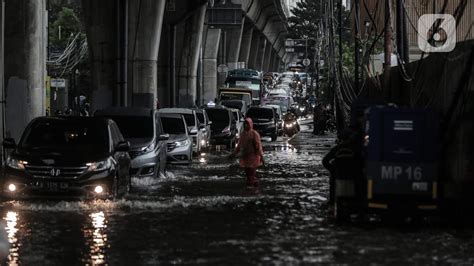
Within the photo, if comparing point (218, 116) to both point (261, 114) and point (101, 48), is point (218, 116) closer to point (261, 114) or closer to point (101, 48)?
point (101, 48)

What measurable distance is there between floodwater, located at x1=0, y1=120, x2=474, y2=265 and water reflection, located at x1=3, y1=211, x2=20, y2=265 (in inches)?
0.6

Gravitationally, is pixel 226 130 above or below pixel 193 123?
below

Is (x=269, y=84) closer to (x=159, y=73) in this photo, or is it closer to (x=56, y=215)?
(x=159, y=73)

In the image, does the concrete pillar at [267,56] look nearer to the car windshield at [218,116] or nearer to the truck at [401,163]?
the car windshield at [218,116]

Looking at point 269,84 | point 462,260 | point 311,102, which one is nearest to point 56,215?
point 462,260

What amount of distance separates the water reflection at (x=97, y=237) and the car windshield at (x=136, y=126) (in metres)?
7.58

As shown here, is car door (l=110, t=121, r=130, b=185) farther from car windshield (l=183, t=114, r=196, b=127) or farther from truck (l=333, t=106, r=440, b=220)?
car windshield (l=183, t=114, r=196, b=127)

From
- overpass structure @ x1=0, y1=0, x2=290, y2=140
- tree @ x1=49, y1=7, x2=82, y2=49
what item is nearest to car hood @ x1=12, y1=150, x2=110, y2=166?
overpass structure @ x1=0, y1=0, x2=290, y2=140

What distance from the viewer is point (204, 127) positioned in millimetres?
39500

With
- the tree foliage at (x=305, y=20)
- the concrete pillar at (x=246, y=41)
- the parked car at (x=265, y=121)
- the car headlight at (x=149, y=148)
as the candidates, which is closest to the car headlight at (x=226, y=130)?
the parked car at (x=265, y=121)

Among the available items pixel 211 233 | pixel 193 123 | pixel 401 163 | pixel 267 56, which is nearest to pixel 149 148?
pixel 211 233

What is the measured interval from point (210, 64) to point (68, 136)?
73.7 meters

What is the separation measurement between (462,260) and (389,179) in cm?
310

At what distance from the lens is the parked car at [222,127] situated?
43062 mm
